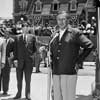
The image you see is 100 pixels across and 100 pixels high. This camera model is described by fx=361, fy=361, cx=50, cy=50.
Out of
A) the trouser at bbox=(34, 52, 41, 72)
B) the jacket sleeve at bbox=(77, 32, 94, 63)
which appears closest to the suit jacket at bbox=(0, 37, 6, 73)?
the jacket sleeve at bbox=(77, 32, 94, 63)

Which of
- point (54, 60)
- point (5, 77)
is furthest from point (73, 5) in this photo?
point (54, 60)

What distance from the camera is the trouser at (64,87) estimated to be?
5.03m

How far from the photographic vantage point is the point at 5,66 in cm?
866

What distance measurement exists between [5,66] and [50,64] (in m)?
3.55

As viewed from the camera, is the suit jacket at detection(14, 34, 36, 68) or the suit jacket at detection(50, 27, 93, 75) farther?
the suit jacket at detection(14, 34, 36, 68)

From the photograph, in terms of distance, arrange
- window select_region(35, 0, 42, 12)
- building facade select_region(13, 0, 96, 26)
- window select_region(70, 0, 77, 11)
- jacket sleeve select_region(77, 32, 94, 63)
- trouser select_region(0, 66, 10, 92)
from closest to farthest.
Answer: jacket sleeve select_region(77, 32, 94, 63) → trouser select_region(0, 66, 10, 92) → building facade select_region(13, 0, 96, 26) → window select_region(70, 0, 77, 11) → window select_region(35, 0, 42, 12)

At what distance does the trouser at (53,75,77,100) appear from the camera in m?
5.03

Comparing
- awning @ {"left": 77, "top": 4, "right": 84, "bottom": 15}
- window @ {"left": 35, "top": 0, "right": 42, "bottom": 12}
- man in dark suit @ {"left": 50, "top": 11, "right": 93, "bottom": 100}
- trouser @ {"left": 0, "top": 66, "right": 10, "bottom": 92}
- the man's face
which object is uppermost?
window @ {"left": 35, "top": 0, "right": 42, "bottom": 12}

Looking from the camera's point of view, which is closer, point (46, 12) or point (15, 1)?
point (46, 12)

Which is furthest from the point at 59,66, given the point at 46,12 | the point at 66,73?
the point at 46,12

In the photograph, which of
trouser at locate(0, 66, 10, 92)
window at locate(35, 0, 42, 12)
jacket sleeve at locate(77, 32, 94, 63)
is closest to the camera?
jacket sleeve at locate(77, 32, 94, 63)

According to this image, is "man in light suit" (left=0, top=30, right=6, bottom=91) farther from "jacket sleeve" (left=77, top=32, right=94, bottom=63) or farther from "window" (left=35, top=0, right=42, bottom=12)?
"window" (left=35, top=0, right=42, bottom=12)

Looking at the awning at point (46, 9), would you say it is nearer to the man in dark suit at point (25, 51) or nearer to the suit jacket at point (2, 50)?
the suit jacket at point (2, 50)

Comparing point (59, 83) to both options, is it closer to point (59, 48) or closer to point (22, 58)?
point (59, 48)
